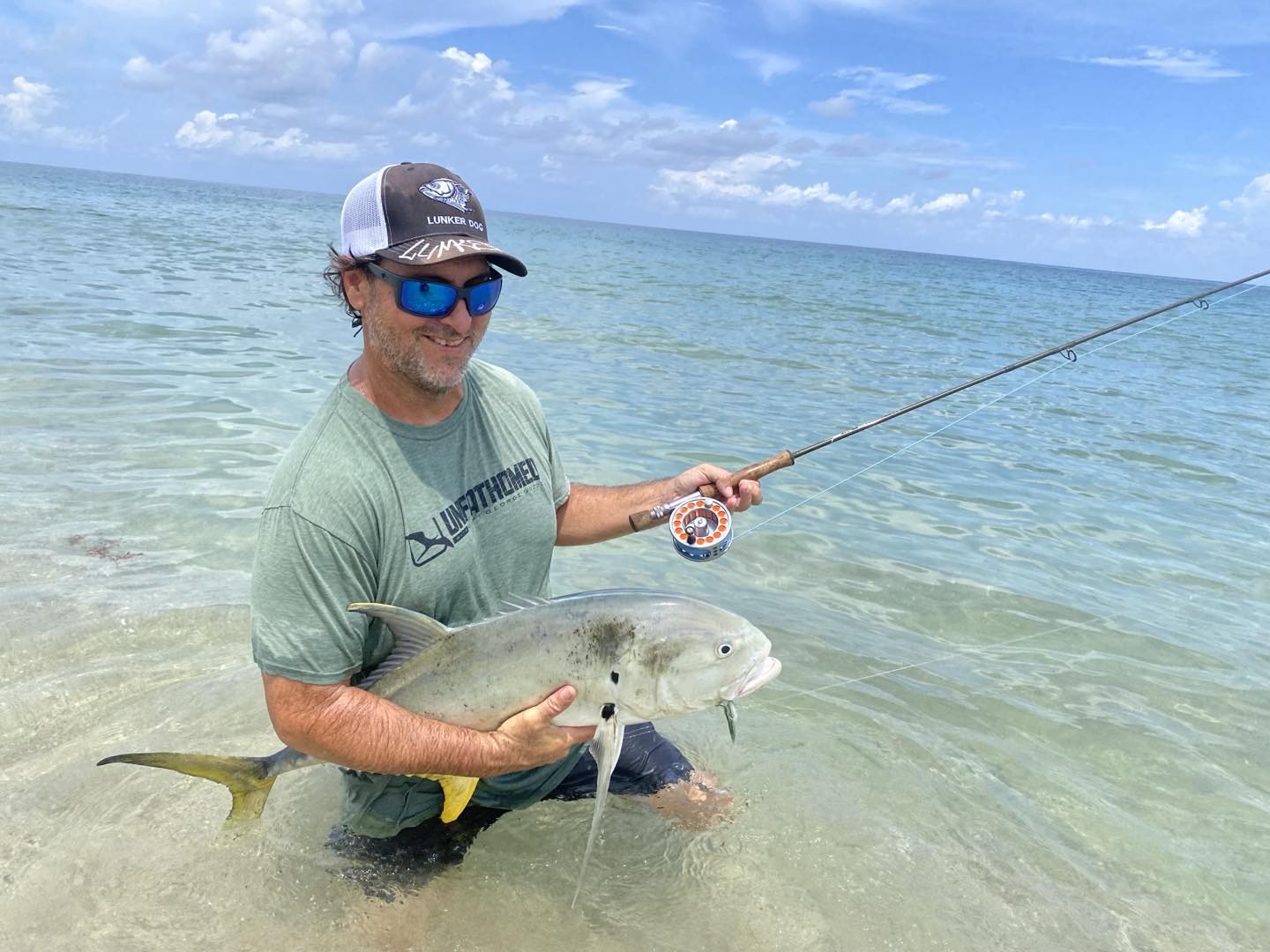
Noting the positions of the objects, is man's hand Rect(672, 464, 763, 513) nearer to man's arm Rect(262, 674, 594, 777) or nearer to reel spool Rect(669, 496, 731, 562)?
reel spool Rect(669, 496, 731, 562)

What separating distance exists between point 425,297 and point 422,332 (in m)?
0.10

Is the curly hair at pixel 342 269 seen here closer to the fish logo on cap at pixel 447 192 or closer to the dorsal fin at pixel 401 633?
the fish logo on cap at pixel 447 192

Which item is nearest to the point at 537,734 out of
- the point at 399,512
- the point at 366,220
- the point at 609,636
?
the point at 609,636

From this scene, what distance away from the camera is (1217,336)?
31.3 meters

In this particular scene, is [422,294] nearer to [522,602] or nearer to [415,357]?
[415,357]

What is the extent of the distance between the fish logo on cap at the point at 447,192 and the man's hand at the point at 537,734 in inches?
53.6

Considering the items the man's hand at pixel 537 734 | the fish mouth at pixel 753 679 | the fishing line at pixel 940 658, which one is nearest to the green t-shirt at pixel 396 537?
the man's hand at pixel 537 734

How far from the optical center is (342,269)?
2701 mm

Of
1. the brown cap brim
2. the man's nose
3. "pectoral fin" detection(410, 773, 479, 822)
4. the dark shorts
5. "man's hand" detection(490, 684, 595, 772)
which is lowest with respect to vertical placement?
the dark shorts

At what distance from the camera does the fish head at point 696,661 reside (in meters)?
2.47

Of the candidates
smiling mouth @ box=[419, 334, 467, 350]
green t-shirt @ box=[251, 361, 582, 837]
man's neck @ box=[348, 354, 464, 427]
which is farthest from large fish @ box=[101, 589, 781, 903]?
smiling mouth @ box=[419, 334, 467, 350]

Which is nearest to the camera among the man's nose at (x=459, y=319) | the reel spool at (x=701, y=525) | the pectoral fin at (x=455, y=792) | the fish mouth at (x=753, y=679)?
the fish mouth at (x=753, y=679)

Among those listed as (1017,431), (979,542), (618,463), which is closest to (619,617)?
(979,542)

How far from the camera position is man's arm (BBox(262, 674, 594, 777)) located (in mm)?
2426
